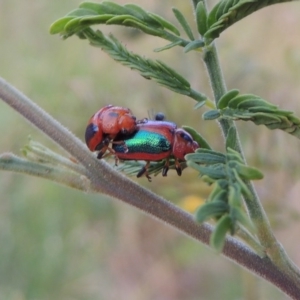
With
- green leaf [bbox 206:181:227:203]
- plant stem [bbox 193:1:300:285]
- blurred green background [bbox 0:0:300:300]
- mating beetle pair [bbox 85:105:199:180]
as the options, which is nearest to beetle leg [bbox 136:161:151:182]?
mating beetle pair [bbox 85:105:199:180]

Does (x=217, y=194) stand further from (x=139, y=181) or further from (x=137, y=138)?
(x=139, y=181)

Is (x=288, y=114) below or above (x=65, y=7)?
below

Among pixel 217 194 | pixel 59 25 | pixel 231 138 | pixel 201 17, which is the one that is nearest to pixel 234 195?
pixel 217 194

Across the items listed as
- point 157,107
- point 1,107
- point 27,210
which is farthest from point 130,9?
point 1,107

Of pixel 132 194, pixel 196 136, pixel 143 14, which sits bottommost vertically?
pixel 132 194

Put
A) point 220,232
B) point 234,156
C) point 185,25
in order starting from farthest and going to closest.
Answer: point 185,25 < point 234,156 < point 220,232

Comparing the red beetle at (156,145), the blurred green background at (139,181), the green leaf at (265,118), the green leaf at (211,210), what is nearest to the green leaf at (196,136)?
the red beetle at (156,145)

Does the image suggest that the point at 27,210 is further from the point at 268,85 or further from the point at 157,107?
the point at 268,85

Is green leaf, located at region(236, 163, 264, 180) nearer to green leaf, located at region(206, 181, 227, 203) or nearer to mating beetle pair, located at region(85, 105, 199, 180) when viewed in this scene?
green leaf, located at region(206, 181, 227, 203)
